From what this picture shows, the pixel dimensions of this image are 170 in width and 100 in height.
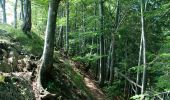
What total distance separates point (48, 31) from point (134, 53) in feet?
39.2

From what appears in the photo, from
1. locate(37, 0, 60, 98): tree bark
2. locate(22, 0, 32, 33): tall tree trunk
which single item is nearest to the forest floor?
locate(37, 0, 60, 98): tree bark

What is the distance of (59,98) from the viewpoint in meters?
10.5

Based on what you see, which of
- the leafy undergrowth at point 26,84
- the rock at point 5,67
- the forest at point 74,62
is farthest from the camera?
the rock at point 5,67

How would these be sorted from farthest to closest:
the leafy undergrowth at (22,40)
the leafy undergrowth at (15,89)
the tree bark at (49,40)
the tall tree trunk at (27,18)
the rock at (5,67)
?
the tall tree trunk at (27,18) < the leafy undergrowth at (22,40) < the tree bark at (49,40) < the rock at (5,67) < the leafy undergrowth at (15,89)

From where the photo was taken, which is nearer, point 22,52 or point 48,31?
point 48,31

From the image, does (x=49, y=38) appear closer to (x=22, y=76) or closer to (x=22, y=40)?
(x=22, y=76)

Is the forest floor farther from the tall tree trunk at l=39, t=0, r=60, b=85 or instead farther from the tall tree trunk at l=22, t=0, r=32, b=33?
the tall tree trunk at l=22, t=0, r=32, b=33

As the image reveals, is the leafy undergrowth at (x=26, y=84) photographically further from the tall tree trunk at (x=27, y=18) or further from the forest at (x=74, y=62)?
the tall tree trunk at (x=27, y=18)

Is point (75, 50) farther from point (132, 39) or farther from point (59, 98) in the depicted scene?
point (59, 98)

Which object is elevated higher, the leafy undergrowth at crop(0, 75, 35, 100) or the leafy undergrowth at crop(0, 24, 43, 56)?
the leafy undergrowth at crop(0, 24, 43, 56)

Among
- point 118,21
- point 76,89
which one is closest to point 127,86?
point 118,21

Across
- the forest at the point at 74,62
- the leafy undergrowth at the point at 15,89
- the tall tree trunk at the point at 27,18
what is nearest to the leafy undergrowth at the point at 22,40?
the forest at the point at 74,62

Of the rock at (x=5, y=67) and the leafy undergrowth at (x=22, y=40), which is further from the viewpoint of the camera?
the leafy undergrowth at (x=22, y=40)

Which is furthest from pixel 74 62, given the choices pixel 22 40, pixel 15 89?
pixel 15 89
